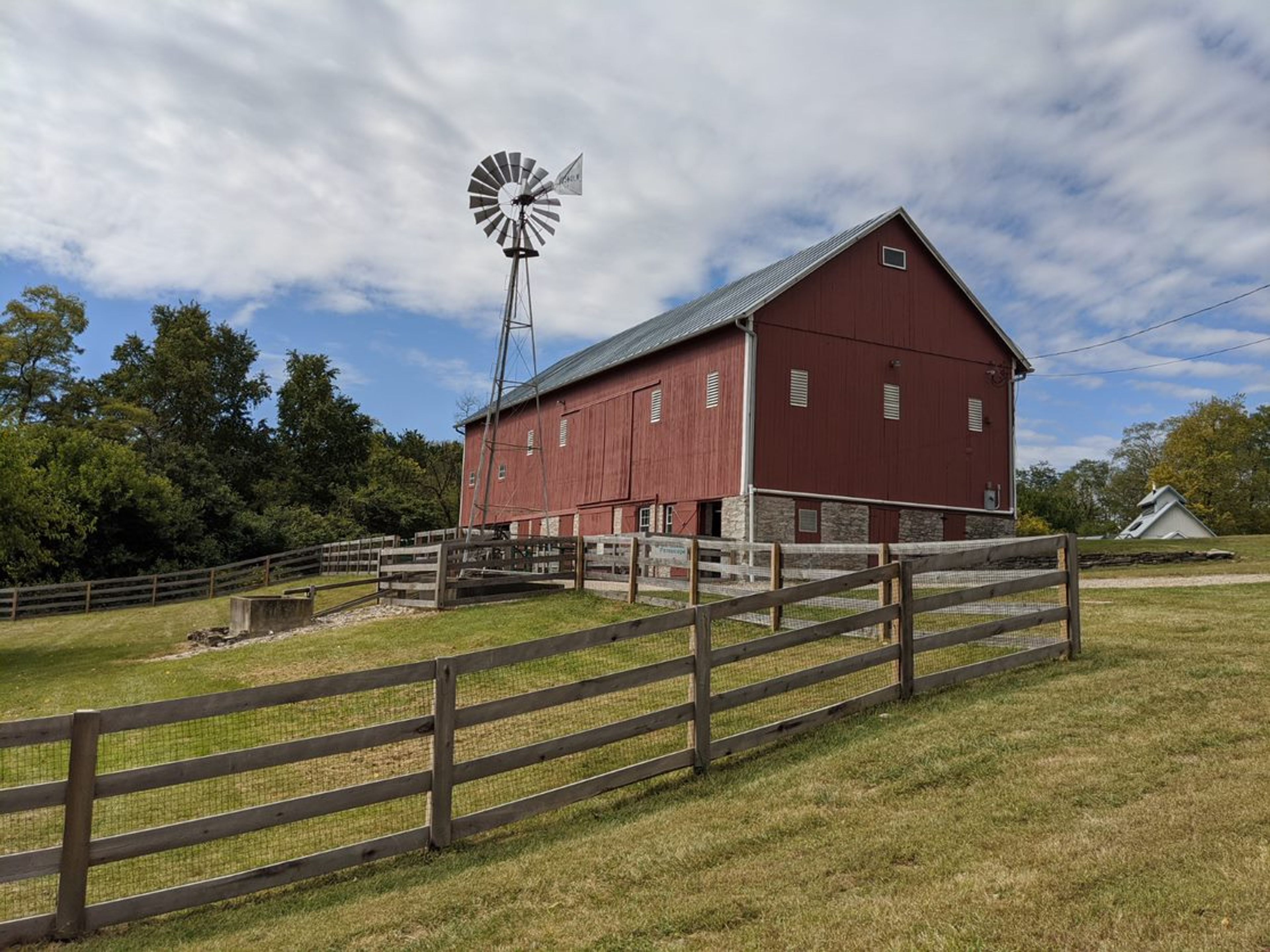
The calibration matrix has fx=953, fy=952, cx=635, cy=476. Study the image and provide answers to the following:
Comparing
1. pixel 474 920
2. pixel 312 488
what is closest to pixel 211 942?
pixel 474 920

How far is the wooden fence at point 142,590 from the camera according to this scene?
90.4ft

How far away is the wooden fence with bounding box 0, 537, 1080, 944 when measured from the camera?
509cm

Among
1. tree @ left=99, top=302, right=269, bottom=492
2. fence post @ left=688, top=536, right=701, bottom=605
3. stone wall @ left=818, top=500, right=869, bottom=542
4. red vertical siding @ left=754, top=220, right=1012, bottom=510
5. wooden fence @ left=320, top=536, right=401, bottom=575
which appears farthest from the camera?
tree @ left=99, top=302, right=269, bottom=492

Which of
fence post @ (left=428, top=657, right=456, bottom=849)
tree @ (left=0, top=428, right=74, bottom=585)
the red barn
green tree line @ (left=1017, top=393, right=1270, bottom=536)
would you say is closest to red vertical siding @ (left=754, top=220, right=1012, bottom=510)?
the red barn

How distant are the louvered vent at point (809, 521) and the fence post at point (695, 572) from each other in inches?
355

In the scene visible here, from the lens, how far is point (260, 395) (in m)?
60.6

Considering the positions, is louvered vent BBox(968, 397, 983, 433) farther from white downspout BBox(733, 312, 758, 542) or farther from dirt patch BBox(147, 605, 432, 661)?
dirt patch BBox(147, 605, 432, 661)

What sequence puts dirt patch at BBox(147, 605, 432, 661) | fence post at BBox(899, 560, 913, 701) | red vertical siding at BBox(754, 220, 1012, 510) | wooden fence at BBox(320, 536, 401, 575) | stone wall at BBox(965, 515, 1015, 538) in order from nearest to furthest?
fence post at BBox(899, 560, 913, 701) → dirt patch at BBox(147, 605, 432, 661) → red vertical siding at BBox(754, 220, 1012, 510) → stone wall at BBox(965, 515, 1015, 538) → wooden fence at BBox(320, 536, 401, 575)

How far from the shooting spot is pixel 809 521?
73.3 feet

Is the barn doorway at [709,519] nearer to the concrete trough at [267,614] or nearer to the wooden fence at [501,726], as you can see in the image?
the concrete trough at [267,614]

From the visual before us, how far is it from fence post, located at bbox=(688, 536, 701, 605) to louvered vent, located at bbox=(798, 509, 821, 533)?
29.6ft

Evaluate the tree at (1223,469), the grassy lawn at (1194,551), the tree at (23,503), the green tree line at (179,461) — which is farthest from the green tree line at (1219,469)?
the tree at (23,503)

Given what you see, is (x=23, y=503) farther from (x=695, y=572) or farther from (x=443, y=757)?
(x=443, y=757)

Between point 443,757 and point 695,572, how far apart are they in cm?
748
